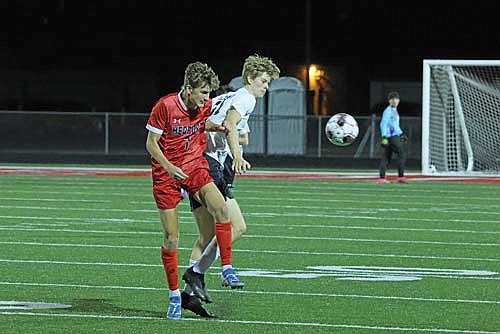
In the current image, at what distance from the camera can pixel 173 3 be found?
53312 millimetres

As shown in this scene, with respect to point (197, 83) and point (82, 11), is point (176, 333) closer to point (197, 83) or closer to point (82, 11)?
point (197, 83)

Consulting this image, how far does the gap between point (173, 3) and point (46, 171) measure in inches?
995

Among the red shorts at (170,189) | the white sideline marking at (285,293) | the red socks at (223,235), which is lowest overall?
the white sideline marking at (285,293)

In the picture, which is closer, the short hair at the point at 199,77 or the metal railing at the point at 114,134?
the short hair at the point at 199,77

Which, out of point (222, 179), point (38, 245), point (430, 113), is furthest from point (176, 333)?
point (430, 113)

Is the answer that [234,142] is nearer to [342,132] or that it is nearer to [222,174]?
[222,174]

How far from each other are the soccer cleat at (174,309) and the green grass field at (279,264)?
0.26ft

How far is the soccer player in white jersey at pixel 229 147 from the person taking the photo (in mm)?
9672

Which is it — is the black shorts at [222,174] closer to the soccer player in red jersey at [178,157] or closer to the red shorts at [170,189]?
the soccer player in red jersey at [178,157]

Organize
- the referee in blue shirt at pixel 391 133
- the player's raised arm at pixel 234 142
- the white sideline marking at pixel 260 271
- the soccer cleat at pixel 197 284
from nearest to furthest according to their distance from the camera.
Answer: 1. the soccer cleat at pixel 197 284
2. the player's raised arm at pixel 234 142
3. the white sideline marking at pixel 260 271
4. the referee in blue shirt at pixel 391 133

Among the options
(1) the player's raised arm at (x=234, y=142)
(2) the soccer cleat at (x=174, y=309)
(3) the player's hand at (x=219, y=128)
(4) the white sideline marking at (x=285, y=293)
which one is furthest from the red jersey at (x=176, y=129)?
(4) the white sideline marking at (x=285, y=293)

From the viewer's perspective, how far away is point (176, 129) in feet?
30.0

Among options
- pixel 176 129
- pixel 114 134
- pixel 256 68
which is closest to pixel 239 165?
pixel 256 68

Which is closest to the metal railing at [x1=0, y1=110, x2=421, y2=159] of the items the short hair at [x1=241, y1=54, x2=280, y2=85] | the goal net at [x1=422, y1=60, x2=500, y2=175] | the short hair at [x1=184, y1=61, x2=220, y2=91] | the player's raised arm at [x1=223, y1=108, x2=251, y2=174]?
the goal net at [x1=422, y1=60, x2=500, y2=175]
